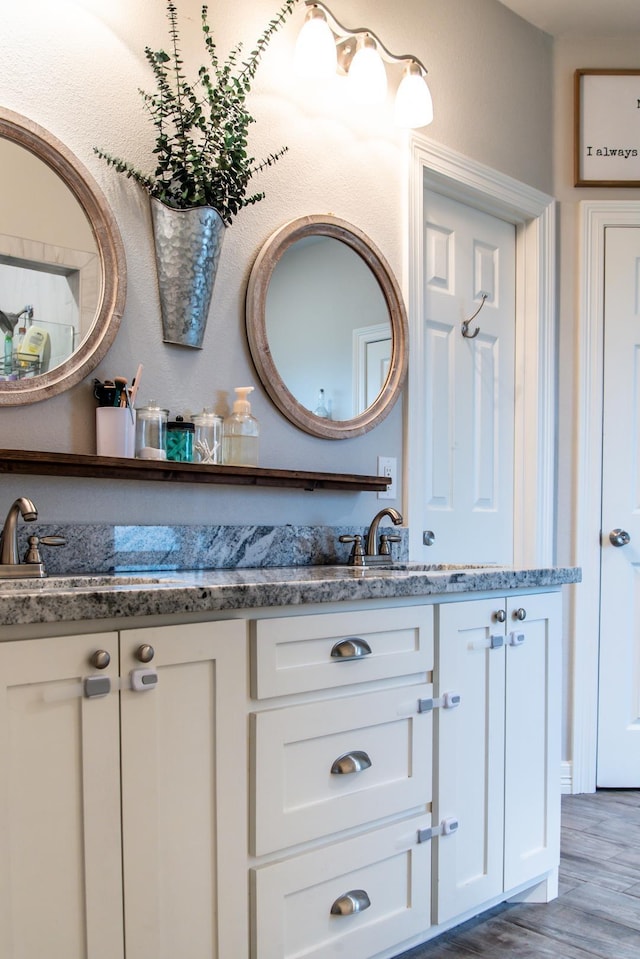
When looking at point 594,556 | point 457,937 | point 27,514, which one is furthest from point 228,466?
point 594,556

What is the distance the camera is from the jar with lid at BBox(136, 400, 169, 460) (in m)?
1.75

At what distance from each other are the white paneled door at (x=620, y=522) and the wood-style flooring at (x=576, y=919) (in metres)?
0.48

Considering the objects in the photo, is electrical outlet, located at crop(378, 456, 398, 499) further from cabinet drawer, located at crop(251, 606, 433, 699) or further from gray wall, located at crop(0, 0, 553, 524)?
cabinet drawer, located at crop(251, 606, 433, 699)

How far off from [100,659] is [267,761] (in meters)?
0.37

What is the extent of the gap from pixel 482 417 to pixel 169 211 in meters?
1.38

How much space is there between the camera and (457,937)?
1828mm

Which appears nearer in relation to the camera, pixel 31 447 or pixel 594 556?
pixel 31 447

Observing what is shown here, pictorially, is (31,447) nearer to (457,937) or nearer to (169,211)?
(169,211)

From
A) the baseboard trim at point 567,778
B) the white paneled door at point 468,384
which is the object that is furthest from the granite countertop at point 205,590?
the baseboard trim at point 567,778

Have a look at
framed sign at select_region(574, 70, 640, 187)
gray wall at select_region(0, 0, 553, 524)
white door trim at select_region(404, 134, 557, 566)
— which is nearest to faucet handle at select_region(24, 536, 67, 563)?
gray wall at select_region(0, 0, 553, 524)

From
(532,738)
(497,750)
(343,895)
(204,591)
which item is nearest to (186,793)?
(204,591)

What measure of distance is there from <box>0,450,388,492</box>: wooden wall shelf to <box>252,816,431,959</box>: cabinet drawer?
0.81 m

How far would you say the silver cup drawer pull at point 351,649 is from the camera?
4.80 feet

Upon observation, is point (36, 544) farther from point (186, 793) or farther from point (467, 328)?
point (467, 328)
